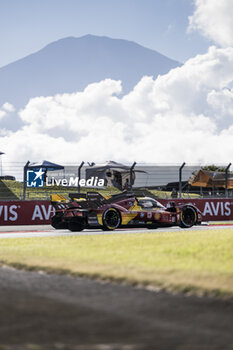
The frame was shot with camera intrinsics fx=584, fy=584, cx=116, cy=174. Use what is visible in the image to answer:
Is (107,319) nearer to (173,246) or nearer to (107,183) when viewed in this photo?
(173,246)

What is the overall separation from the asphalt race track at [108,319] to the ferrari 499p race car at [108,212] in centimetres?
1059

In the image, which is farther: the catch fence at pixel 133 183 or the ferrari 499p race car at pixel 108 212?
the catch fence at pixel 133 183

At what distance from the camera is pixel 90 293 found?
682cm

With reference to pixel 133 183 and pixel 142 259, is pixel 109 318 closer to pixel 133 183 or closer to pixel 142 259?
pixel 142 259

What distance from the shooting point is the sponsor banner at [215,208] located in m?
26.2

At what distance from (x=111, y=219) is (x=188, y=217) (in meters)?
3.03

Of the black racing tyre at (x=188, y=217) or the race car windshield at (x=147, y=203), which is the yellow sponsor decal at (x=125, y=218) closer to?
the race car windshield at (x=147, y=203)

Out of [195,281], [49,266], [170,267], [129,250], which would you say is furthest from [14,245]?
[195,281]

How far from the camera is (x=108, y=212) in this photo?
18.3 m

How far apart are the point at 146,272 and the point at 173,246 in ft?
11.0

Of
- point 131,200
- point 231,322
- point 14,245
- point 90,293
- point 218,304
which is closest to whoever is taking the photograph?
point 231,322

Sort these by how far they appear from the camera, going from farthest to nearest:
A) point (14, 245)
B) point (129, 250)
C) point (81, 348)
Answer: point (14, 245)
point (129, 250)
point (81, 348)

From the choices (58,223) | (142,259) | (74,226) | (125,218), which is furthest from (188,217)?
(142,259)

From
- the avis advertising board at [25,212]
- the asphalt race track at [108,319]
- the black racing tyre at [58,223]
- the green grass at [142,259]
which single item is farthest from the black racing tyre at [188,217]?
the asphalt race track at [108,319]
